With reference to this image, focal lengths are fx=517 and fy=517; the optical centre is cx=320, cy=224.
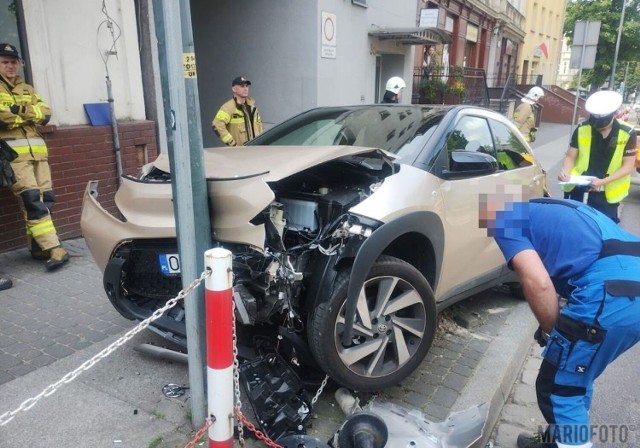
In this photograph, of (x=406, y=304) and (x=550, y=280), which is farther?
(x=406, y=304)

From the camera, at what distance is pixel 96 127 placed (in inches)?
234

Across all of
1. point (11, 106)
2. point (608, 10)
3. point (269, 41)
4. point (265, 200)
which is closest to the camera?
point (265, 200)

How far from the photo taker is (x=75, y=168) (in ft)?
18.9

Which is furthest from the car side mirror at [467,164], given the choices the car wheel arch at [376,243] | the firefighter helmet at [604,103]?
the firefighter helmet at [604,103]

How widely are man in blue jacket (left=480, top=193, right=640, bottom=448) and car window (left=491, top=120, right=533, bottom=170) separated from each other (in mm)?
1925

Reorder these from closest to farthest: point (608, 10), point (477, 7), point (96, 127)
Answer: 1. point (96, 127)
2. point (477, 7)
3. point (608, 10)

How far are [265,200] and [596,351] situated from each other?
63.4 inches

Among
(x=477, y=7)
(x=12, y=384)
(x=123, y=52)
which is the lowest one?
(x=12, y=384)

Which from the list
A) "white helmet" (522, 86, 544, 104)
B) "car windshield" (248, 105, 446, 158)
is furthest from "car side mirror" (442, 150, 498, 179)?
"white helmet" (522, 86, 544, 104)

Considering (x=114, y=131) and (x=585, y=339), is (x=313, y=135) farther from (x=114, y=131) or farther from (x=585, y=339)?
(x=114, y=131)

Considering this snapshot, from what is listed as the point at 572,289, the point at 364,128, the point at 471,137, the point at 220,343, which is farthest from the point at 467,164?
the point at 220,343

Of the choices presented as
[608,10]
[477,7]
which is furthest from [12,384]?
[608,10]

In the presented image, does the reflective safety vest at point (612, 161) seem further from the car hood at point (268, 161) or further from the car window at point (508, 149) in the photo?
the car hood at point (268, 161)

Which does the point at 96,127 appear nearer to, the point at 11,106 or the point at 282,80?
the point at 11,106
